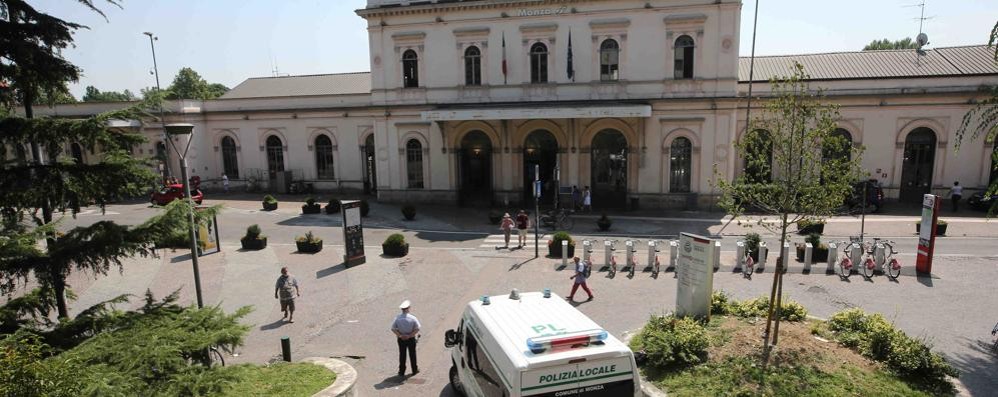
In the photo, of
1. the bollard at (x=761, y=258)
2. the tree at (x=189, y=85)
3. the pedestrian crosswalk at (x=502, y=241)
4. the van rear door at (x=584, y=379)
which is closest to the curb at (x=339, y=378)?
the van rear door at (x=584, y=379)

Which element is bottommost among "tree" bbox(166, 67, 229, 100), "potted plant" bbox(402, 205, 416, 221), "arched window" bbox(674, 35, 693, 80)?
"potted plant" bbox(402, 205, 416, 221)

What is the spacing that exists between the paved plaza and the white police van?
9.26ft

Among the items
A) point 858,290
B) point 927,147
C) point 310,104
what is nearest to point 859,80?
point 927,147

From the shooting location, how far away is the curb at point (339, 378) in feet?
29.1

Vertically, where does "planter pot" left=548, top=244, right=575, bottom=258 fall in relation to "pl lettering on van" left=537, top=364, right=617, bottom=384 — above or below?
below

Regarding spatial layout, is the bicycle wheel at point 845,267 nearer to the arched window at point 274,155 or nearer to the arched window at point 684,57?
the arched window at point 684,57

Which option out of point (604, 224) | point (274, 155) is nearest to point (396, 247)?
point (604, 224)

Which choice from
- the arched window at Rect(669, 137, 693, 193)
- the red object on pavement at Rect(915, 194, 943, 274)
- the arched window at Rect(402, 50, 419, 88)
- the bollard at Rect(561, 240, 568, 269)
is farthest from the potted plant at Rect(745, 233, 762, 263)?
the arched window at Rect(402, 50, 419, 88)

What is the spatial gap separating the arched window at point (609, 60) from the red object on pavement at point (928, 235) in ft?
50.1

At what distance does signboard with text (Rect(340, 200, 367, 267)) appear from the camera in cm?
1842

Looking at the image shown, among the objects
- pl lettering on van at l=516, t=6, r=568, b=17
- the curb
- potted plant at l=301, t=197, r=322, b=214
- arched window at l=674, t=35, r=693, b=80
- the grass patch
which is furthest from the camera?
potted plant at l=301, t=197, r=322, b=214

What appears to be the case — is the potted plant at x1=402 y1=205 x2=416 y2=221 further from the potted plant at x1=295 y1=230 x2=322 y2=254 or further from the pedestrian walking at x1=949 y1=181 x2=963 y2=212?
the pedestrian walking at x1=949 y1=181 x2=963 y2=212

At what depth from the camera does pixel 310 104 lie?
35500 millimetres

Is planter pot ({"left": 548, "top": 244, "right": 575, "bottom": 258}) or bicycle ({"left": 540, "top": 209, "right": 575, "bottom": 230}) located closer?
planter pot ({"left": 548, "top": 244, "right": 575, "bottom": 258})
